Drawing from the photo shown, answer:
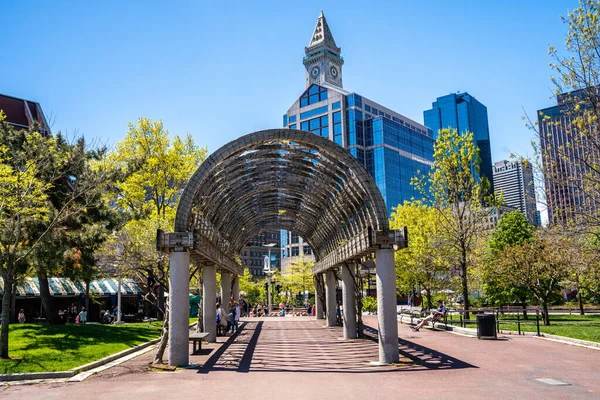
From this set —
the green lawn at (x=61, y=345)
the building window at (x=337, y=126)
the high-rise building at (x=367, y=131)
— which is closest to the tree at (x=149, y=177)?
the green lawn at (x=61, y=345)

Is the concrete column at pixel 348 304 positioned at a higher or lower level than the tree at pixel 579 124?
lower

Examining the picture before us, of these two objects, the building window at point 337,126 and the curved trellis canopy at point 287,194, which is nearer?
the curved trellis canopy at point 287,194

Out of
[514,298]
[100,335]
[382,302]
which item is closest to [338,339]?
[382,302]

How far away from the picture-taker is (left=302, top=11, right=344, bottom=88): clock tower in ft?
539

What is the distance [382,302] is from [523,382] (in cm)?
376

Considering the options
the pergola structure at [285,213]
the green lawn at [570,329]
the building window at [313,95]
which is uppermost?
the building window at [313,95]

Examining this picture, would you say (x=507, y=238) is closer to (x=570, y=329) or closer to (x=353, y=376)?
(x=570, y=329)

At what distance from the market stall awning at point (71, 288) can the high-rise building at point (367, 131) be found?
6816 centimetres

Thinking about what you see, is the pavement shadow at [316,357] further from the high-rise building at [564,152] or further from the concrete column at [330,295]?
the high-rise building at [564,152]

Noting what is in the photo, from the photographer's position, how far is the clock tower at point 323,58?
164250 mm

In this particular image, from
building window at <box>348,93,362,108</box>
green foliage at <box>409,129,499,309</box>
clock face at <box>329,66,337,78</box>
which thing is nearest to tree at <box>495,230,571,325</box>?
green foliage at <box>409,129,499,309</box>

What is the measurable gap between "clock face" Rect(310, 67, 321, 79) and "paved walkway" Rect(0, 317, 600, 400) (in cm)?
15585

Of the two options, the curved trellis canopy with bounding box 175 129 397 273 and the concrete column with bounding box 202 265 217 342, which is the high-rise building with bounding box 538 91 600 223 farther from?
the concrete column with bounding box 202 265 217 342

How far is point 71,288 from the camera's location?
114 ft
